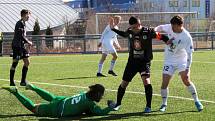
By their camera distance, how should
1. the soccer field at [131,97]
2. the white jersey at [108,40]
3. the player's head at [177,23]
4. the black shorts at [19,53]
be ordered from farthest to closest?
the white jersey at [108,40] < the black shorts at [19,53] < the player's head at [177,23] < the soccer field at [131,97]

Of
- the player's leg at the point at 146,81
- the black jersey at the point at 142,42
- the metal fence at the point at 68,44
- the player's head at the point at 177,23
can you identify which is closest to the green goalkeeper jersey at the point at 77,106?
the player's leg at the point at 146,81

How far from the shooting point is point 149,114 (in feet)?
31.6

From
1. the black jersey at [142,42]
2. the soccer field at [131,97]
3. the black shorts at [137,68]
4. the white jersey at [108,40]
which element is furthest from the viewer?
the white jersey at [108,40]

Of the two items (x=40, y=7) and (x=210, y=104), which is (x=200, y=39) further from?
(x=40, y=7)

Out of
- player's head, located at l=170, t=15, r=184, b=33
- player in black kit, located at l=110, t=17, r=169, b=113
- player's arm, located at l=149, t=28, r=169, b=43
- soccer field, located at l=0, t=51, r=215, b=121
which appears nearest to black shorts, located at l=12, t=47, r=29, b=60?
soccer field, located at l=0, t=51, r=215, b=121

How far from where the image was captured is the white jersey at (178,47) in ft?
32.2

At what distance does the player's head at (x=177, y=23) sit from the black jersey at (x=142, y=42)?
268mm

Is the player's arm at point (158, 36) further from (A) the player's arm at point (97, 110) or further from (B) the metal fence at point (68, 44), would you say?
(B) the metal fence at point (68, 44)

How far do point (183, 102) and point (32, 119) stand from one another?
137 inches

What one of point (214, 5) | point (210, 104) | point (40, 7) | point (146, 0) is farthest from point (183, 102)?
point (214, 5)

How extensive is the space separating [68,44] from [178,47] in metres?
27.9

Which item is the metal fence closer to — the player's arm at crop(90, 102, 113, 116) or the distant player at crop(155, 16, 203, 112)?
the distant player at crop(155, 16, 203, 112)

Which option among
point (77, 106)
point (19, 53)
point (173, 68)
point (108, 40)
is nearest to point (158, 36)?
point (173, 68)

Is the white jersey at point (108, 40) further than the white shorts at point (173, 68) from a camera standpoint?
Yes
